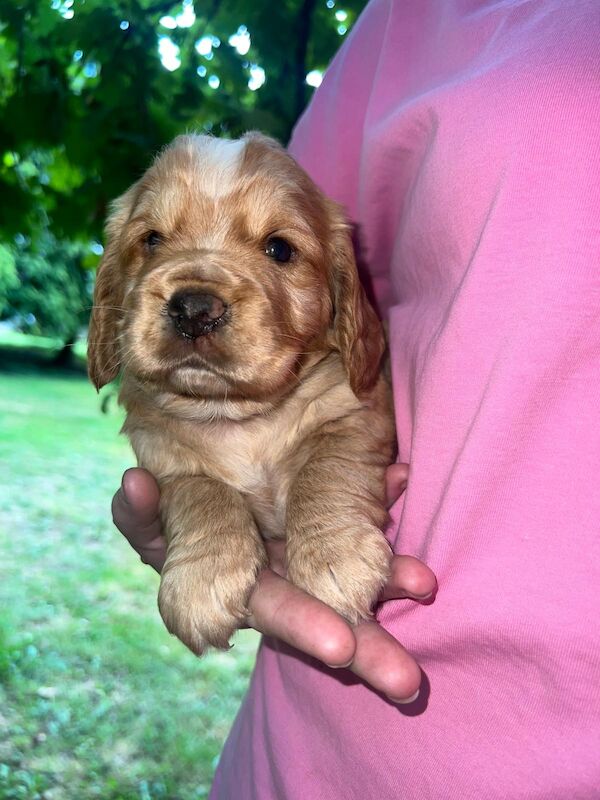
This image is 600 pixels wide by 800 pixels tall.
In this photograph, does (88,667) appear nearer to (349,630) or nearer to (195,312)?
(195,312)

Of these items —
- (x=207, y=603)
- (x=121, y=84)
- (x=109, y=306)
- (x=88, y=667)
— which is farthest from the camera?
(x=88, y=667)

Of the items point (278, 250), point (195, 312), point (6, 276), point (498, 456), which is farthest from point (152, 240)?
point (6, 276)

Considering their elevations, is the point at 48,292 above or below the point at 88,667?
→ above

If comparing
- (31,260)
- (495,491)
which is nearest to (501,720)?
(495,491)

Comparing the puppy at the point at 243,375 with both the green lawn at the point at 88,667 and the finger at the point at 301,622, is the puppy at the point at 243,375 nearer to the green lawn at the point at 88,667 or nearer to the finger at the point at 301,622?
the finger at the point at 301,622

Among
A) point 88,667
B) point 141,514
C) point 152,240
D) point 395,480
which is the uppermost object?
point 152,240

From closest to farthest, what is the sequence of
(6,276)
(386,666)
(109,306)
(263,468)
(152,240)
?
(386,666) → (263,468) → (152,240) → (109,306) → (6,276)
